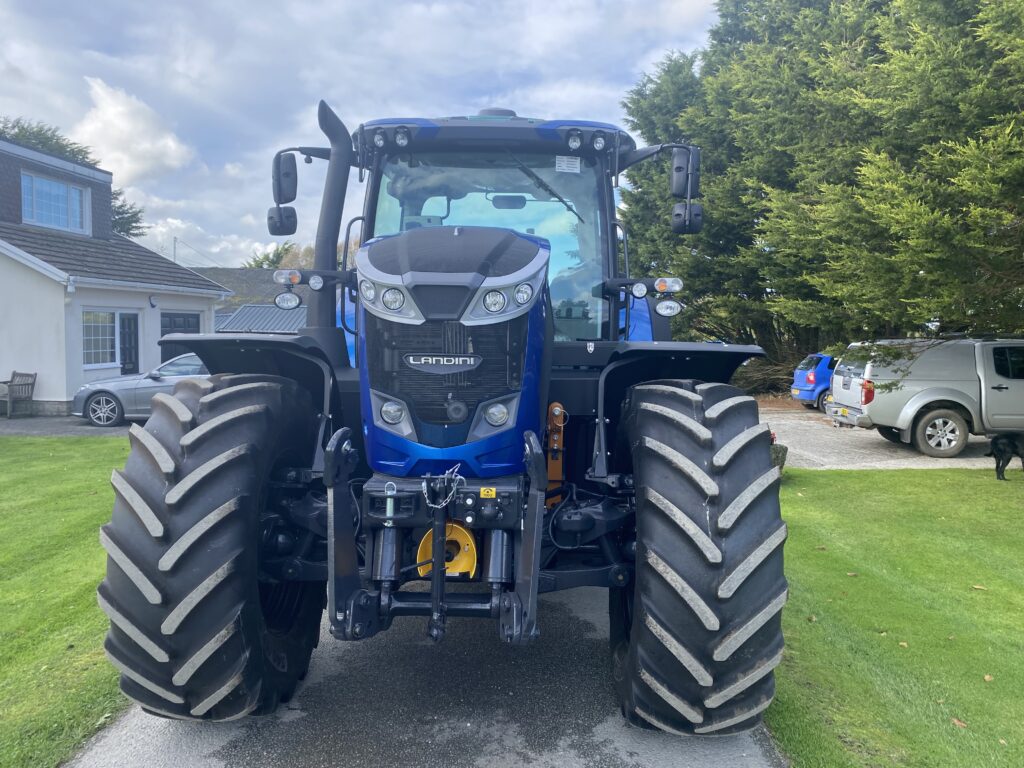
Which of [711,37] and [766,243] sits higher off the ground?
[711,37]

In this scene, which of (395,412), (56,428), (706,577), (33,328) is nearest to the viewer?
(706,577)

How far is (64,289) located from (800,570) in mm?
16349

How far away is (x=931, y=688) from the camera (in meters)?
3.94

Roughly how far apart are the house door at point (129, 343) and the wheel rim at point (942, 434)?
17.5m

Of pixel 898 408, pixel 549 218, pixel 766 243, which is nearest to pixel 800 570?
pixel 549 218

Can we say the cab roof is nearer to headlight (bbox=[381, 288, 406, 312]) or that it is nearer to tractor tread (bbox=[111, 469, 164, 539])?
headlight (bbox=[381, 288, 406, 312])

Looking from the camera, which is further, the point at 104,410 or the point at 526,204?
the point at 104,410

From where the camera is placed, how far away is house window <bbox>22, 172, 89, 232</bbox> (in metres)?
18.7

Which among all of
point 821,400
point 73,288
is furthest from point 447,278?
point 821,400

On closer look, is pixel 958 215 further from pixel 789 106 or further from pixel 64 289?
pixel 64 289

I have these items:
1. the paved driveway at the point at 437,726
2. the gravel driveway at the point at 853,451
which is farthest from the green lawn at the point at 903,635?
the gravel driveway at the point at 853,451

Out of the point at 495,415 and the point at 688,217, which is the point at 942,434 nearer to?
the point at 688,217

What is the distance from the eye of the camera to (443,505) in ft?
9.57

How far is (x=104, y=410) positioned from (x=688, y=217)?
44.8 feet
